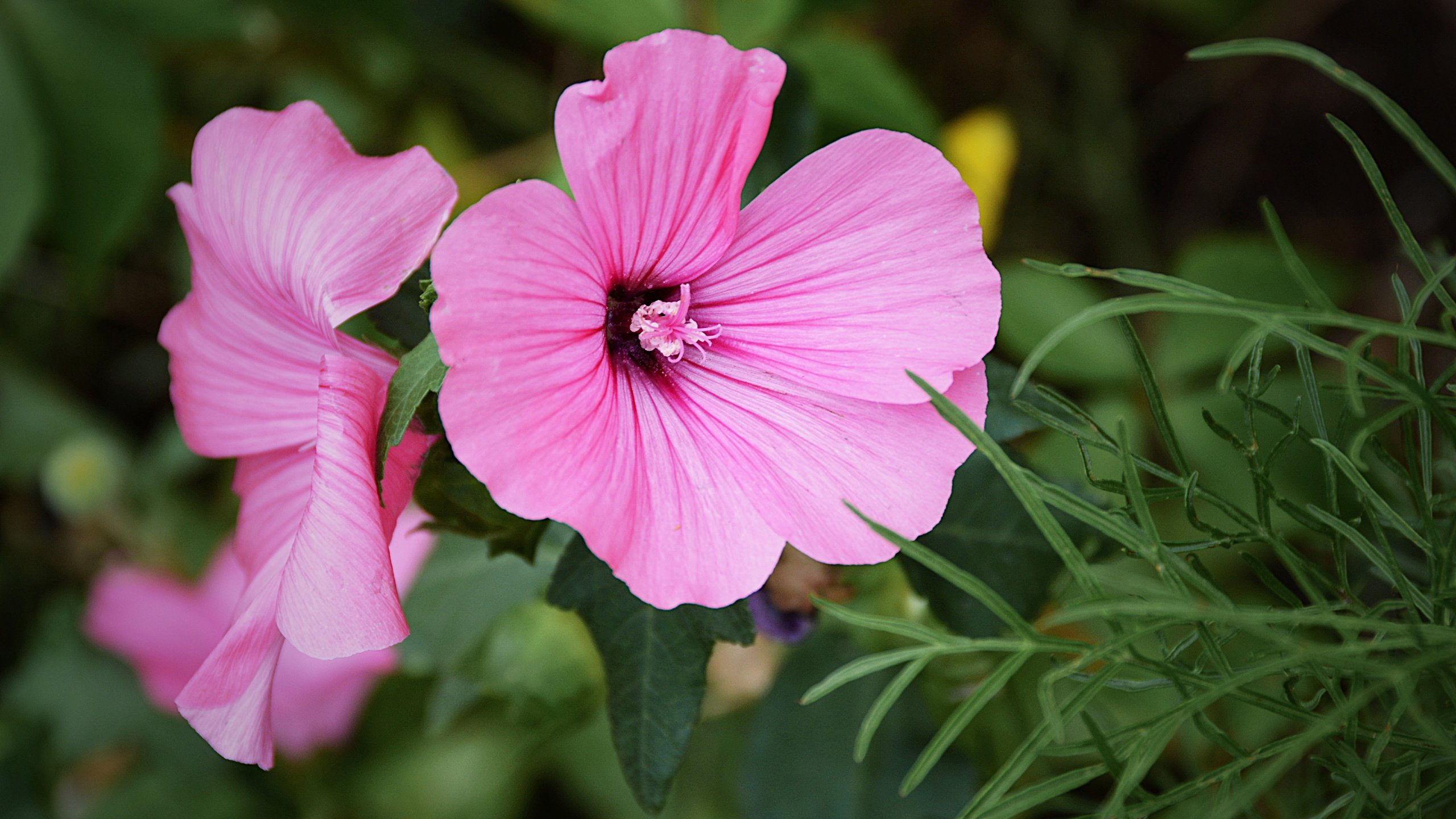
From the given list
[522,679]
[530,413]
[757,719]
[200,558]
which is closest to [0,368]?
[200,558]

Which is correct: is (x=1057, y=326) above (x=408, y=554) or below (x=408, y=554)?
above

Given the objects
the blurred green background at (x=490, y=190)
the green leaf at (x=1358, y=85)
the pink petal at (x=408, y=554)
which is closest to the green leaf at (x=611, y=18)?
the blurred green background at (x=490, y=190)

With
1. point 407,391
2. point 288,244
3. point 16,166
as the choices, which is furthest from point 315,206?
point 16,166

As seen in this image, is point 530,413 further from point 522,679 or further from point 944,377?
point 522,679

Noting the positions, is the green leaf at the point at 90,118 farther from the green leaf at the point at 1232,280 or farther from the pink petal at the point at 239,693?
the green leaf at the point at 1232,280

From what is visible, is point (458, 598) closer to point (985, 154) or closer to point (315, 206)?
point (315, 206)
